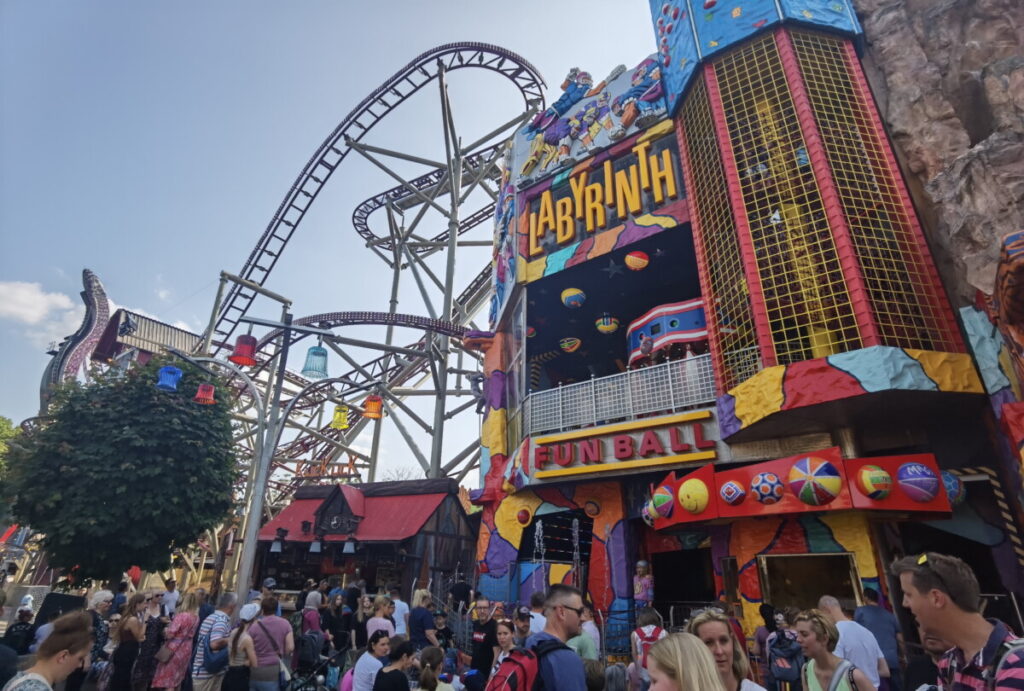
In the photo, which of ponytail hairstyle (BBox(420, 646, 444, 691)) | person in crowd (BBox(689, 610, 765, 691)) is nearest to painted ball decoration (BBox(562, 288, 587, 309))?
ponytail hairstyle (BBox(420, 646, 444, 691))

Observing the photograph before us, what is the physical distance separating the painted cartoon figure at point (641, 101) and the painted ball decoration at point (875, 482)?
1037 centimetres

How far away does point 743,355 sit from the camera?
11062 millimetres

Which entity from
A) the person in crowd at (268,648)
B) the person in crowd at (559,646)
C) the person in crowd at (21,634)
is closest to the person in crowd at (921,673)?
the person in crowd at (559,646)

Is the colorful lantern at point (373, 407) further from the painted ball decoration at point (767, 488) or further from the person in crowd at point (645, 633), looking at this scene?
the person in crowd at point (645, 633)

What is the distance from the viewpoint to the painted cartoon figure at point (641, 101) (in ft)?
49.8

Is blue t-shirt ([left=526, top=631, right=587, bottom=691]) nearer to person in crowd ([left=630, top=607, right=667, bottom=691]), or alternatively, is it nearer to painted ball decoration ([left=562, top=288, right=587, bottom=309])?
person in crowd ([left=630, top=607, right=667, bottom=691])

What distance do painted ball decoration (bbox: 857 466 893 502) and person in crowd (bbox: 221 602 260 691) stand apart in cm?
871

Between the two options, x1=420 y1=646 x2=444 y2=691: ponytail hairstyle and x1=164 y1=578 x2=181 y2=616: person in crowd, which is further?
x1=164 y1=578 x2=181 y2=616: person in crowd

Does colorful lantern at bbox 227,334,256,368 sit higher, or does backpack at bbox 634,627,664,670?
colorful lantern at bbox 227,334,256,368

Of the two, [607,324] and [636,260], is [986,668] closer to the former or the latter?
[636,260]

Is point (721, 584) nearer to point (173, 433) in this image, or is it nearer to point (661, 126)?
point (661, 126)

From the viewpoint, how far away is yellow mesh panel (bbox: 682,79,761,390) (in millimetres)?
11141

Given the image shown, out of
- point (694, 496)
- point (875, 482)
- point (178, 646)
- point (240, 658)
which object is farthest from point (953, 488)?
point (178, 646)

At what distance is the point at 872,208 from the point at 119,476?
17973 millimetres
